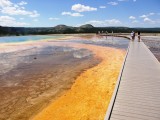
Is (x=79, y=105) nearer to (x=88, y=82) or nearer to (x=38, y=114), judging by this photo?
(x=38, y=114)

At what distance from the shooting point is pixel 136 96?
21.6ft

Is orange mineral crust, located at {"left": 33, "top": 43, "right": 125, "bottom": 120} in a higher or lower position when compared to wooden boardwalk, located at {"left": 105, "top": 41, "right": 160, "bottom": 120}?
lower

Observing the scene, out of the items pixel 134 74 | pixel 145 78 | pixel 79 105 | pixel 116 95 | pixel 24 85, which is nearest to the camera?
pixel 116 95

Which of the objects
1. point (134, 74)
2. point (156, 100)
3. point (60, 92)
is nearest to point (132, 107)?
point (156, 100)

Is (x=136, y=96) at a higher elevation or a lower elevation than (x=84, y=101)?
higher

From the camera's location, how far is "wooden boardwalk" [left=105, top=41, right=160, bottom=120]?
530cm

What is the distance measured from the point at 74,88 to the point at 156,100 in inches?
176

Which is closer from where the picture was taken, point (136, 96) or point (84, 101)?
point (136, 96)

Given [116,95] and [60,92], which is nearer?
[116,95]

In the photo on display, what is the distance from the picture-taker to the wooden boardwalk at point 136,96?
5.30m

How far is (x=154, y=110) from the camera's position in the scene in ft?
18.1

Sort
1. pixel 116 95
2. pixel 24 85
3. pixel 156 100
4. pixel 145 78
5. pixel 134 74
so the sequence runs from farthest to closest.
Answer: pixel 24 85, pixel 134 74, pixel 145 78, pixel 116 95, pixel 156 100

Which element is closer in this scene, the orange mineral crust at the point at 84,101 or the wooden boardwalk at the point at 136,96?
the wooden boardwalk at the point at 136,96

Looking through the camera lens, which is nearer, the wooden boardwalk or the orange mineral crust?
the wooden boardwalk
